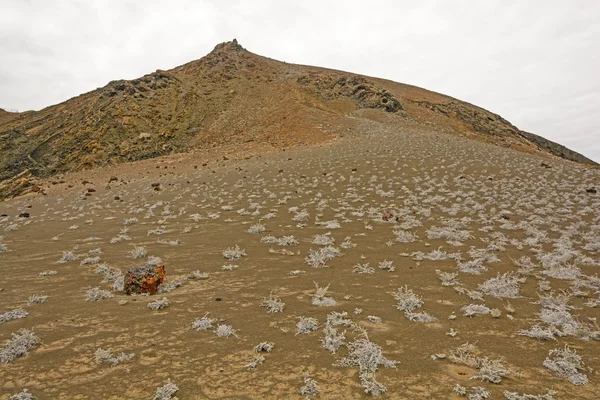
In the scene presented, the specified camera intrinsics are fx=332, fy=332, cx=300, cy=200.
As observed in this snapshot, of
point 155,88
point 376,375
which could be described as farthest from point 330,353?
point 155,88

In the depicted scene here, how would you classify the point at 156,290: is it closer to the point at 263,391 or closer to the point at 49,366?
the point at 49,366

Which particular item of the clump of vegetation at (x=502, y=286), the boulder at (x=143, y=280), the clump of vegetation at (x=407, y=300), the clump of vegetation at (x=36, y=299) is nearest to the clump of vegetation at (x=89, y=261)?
the clump of vegetation at (x=36, y=299)

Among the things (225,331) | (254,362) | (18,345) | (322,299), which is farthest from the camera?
(322,299)

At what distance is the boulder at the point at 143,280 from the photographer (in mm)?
7551

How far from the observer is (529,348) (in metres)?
5.04

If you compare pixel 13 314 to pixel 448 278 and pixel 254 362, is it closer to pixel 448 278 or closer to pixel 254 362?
pixel 254 362

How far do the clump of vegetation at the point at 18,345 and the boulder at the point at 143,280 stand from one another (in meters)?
2.01

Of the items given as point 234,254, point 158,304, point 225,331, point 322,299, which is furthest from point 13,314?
point 322,299

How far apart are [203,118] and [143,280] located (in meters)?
40.5

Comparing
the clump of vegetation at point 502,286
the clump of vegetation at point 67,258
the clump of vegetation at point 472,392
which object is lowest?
the clump of vegetation at point 67,258

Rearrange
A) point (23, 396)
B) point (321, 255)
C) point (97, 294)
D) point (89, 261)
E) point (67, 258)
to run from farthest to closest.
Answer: point (67, 258)
point (89, 261)
point (321, 255)
point (97, 294)
point (23, 396)

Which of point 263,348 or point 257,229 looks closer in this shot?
point 263,348

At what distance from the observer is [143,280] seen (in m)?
7.63

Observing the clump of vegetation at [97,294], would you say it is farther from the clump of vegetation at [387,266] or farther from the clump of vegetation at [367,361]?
the clump of vegetation at [387,266]
